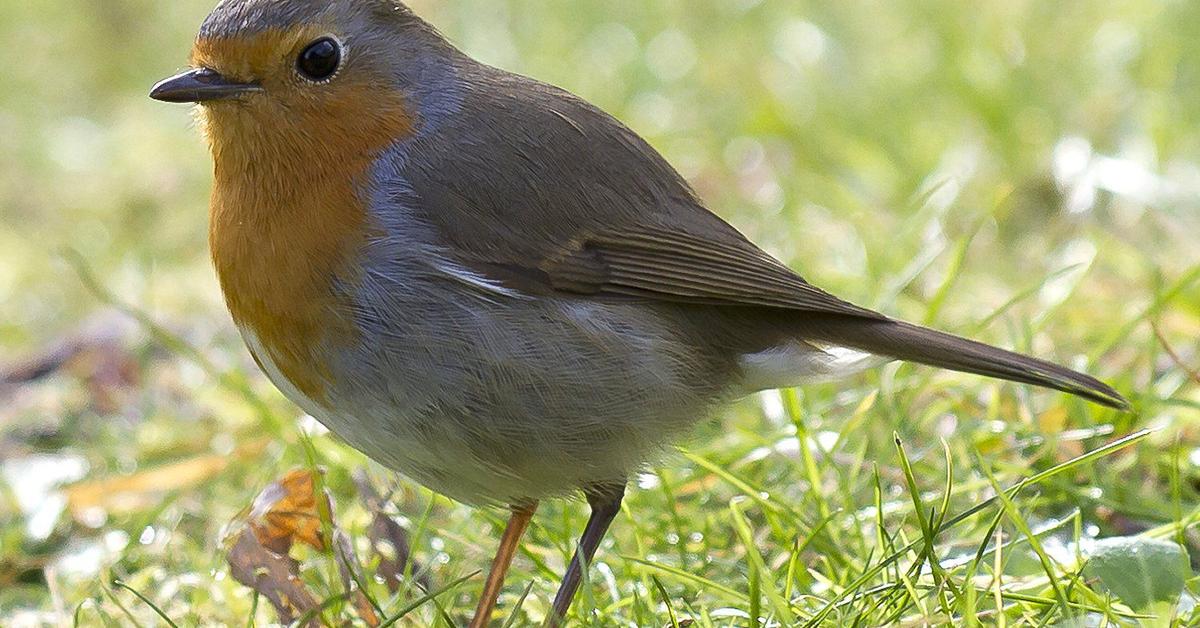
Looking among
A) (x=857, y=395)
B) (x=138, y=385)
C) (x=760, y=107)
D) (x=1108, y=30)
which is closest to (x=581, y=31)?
(x=760, y=107)

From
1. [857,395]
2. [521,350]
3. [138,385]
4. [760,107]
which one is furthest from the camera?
[760,107]

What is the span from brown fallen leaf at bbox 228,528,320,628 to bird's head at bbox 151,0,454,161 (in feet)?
2.74

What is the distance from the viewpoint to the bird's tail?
10.1 feet

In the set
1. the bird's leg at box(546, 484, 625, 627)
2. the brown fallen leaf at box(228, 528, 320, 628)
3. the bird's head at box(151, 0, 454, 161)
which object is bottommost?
the brown fallen leaf at box(228, 528, 320, 628)

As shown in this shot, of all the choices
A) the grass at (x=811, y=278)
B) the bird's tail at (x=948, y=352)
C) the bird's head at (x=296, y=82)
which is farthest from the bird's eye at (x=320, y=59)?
the bird's tail at (x=948, y=352)

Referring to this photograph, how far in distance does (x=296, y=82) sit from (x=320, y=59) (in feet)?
0.26

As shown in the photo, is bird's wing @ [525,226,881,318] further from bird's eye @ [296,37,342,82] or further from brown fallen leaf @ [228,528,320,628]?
brown fallen leaf @ [228,528,320,628]

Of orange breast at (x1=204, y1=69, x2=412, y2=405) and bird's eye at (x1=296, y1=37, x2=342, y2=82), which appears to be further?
bird's eye at (x1=296, y1=37, x2=342, y2=82)

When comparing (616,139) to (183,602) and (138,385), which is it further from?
(138,385)

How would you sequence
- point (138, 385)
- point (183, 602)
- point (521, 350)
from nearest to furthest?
1. point (521, 350)
2. point (183, 602)
3. point (138, 385)

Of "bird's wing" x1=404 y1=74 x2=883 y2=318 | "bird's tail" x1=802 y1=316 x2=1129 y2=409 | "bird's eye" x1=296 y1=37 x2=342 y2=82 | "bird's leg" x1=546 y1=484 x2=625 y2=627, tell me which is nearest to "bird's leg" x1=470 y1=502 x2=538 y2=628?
"bird's leg" x1=546 y1=484 x2=625 y2=627

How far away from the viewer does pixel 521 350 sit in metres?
3.04

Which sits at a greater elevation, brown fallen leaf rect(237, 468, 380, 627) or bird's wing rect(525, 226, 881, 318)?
bird's wing rect(525, 226, 881, 318)

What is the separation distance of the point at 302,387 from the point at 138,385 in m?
2.18
